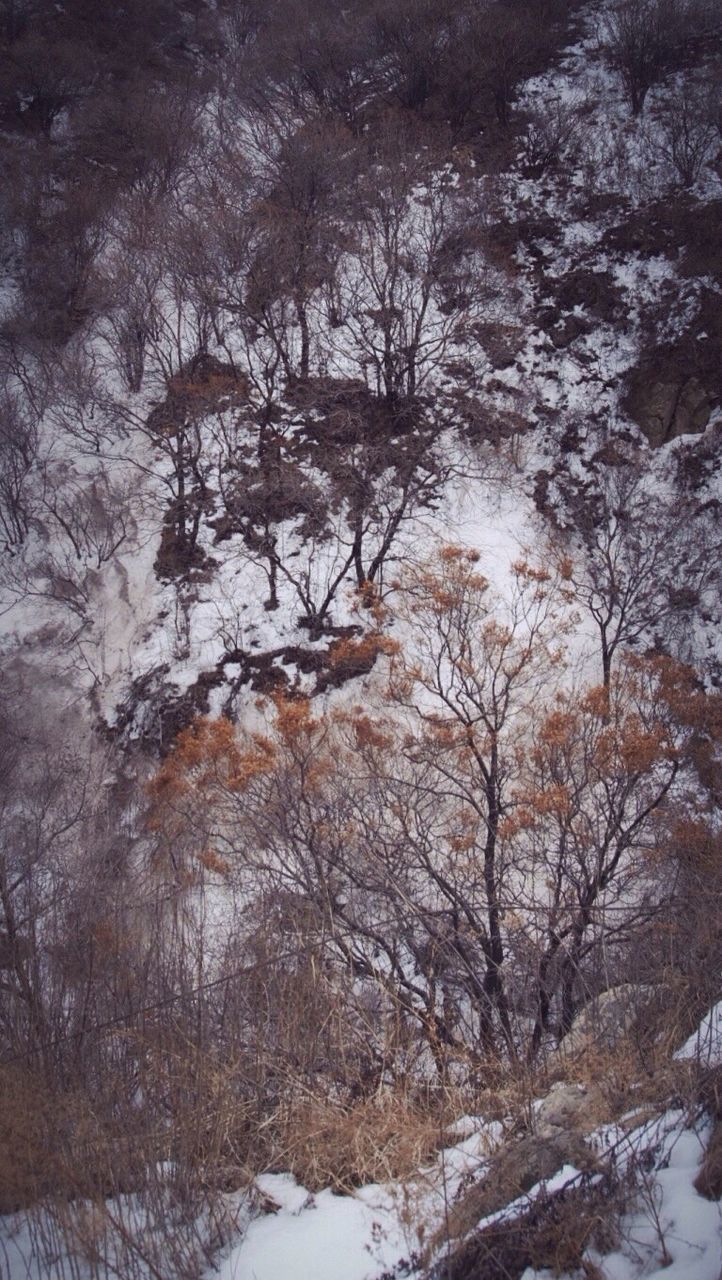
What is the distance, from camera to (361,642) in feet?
46.8

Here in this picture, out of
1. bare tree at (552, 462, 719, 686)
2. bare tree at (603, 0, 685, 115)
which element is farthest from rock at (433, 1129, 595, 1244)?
bare tree at (603, 0, 685, 115)

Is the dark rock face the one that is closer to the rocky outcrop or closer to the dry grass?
the rocky outcrop

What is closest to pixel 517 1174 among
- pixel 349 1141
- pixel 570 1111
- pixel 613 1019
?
pixel 570 1111

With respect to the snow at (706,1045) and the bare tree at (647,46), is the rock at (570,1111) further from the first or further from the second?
the bare tree at (647,46)

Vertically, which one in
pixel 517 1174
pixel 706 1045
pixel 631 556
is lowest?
pixel 517 1174

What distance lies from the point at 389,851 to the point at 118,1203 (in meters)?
7.49

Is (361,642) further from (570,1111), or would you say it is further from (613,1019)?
(570,1111)

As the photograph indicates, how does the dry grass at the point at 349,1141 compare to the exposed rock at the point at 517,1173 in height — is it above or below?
above

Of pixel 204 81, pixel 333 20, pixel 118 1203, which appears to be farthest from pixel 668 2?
pixel 118 1203

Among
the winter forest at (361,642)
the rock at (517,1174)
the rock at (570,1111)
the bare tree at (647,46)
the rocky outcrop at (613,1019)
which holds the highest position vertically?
the bare tree at (647,46)

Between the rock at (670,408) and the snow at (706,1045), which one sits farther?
the rock at (670,408)

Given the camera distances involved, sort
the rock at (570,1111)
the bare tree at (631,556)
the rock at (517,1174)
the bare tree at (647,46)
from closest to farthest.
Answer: the rock at (517,1174), the rock at (570,1111), the bare tree at (631,556), the bare tree at (647,46)

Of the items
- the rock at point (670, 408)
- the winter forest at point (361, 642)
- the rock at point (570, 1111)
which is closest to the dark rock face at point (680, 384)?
the rock at point (670, 408)

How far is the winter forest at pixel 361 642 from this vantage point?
3.57 meters
